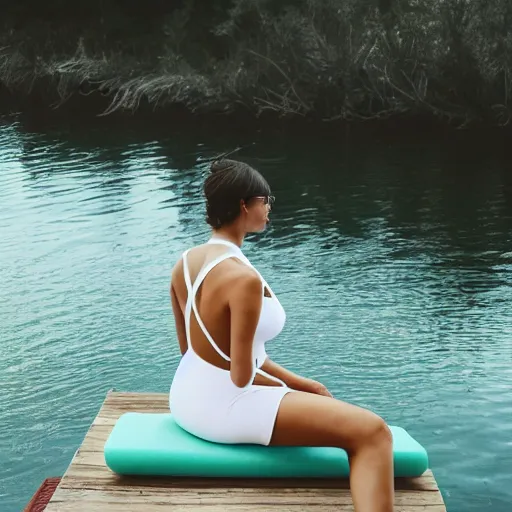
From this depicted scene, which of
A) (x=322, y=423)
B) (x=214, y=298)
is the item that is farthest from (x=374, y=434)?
(x=214, y=298)

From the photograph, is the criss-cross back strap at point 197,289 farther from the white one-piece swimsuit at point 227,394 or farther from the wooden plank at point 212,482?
the wooden plank at point 212,482

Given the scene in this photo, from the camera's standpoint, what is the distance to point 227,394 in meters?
3.09

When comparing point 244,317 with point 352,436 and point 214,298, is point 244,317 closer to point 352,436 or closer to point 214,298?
point 214,298

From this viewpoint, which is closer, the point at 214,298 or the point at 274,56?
the point at 214,298

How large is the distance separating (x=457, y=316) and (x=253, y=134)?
15812 mm

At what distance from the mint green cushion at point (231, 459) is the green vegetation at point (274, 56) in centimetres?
1935

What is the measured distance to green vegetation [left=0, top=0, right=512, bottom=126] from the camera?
22578 millimetres

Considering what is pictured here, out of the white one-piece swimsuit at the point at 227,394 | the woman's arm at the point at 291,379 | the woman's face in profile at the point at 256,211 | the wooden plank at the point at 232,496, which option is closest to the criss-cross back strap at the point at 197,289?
the white one-piece swimsuit at the point at 227,394

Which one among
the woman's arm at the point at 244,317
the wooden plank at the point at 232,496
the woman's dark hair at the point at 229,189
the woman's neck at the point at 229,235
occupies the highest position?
the woman's dark hair at the point at 229,189

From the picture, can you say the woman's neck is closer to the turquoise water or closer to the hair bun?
the hair bun

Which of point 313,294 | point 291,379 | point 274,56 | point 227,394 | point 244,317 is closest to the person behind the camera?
point 244,317

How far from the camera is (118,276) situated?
11445mm

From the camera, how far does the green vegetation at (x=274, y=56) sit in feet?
74.1

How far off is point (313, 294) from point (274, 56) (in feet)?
57.5
